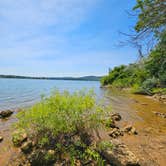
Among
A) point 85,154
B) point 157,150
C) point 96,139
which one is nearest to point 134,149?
point 157,150

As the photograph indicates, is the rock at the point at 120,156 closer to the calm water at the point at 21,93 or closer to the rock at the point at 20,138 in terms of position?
the rock at the point at 20,138

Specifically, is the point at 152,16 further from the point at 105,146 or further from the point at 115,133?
the point at 115,133

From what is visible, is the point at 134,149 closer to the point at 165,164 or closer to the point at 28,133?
the point at 165,164

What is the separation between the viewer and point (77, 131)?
444 cm

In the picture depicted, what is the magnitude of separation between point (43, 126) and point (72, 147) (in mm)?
970

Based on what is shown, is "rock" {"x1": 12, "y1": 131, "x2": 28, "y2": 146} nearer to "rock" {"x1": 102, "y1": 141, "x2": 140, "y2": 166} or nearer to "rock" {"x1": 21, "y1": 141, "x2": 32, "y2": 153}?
"rock" {"x1": 21, "y1": 141, "x2": 32, "y2": 153}

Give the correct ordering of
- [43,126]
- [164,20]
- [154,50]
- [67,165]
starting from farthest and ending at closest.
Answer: [43,126] → [154,50] → [67,165] → [164,20]

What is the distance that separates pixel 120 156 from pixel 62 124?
162 cm

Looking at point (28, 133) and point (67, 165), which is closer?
point (67, 165)

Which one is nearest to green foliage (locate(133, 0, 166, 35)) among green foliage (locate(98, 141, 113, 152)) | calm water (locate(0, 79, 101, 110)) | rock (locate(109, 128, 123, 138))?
green foliage (locate(98, 141, 113, 152))

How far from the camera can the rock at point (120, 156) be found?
3516mm

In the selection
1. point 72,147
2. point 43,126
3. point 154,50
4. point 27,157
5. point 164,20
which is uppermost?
point 164,20

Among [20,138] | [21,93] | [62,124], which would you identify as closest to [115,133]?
[62,124]

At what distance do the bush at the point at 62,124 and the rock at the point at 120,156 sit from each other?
56 cm
